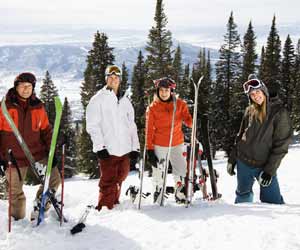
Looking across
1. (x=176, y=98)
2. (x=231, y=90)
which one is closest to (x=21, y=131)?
(x=176, y=98)

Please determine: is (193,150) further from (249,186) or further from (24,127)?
(24,127)

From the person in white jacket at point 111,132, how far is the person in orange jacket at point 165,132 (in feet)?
1.18

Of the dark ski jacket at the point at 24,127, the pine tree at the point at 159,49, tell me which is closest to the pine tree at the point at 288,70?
the pine tree at the point at 159,49

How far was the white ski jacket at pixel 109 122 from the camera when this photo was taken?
249 inches

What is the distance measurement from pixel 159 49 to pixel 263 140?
25658 millimetres

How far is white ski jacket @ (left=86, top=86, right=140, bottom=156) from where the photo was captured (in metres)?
6.34

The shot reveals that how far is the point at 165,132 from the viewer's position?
21.7 ft

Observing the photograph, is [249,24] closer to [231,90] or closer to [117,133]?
[231,90]

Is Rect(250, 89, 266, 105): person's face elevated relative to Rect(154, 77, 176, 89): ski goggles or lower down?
lower down

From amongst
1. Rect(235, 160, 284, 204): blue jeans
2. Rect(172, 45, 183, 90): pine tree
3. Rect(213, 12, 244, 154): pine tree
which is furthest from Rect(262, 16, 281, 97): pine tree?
Rect(235, 160, 284, 204): blue jeans

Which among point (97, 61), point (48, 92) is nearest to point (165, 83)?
point (97, 61)

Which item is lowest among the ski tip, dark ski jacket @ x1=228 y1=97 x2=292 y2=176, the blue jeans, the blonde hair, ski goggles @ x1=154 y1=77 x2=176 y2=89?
the ski tip

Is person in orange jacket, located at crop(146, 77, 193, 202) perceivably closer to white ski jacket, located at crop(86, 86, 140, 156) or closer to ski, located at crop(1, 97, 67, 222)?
white ski jacket, located at crop(86, 86, 140, 156)

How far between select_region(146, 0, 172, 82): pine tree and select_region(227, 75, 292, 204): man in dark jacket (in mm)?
24005
